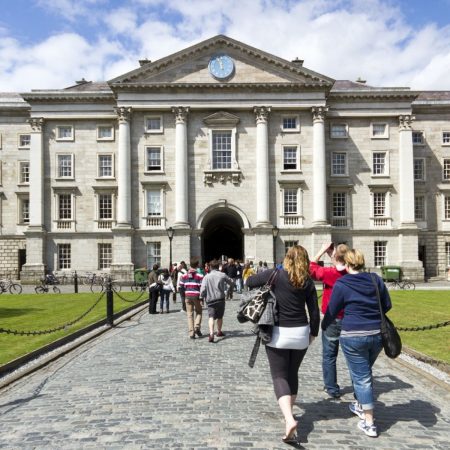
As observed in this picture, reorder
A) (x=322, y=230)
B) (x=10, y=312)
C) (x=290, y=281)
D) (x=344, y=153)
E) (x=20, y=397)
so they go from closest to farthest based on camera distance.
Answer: (x=290, y=281) < (x=20, y=397) < (x=10, y=312) < (x=322, y=230) < (x=344, y=153)

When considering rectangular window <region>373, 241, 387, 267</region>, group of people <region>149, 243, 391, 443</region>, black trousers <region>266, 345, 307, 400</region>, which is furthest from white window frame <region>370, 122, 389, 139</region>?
black trousers <region>266, 345, 307, 400</region>

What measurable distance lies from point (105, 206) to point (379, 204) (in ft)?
72.5

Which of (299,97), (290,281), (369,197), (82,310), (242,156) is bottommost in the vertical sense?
(82,310)

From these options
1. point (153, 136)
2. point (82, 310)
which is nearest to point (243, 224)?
point (153, 136)

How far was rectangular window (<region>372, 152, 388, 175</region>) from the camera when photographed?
3869cm

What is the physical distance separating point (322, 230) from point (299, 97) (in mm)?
10510

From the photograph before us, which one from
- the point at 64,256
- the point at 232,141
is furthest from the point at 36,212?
the point at 232,141

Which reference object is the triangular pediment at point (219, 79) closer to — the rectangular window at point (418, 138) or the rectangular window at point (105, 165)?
the rectangular window at point (105, 165)

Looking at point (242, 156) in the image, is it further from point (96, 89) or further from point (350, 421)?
point (350, 421)

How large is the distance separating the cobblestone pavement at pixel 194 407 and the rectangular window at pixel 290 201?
27404 mm

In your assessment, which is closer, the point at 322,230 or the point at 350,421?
the point at 350,421

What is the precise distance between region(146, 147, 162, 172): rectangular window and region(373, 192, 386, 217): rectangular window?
A: 17497 mm

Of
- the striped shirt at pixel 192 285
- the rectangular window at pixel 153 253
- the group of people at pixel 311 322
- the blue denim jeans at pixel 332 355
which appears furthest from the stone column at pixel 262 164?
the group of people at pixel 311 322

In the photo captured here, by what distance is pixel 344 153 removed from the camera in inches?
1529
